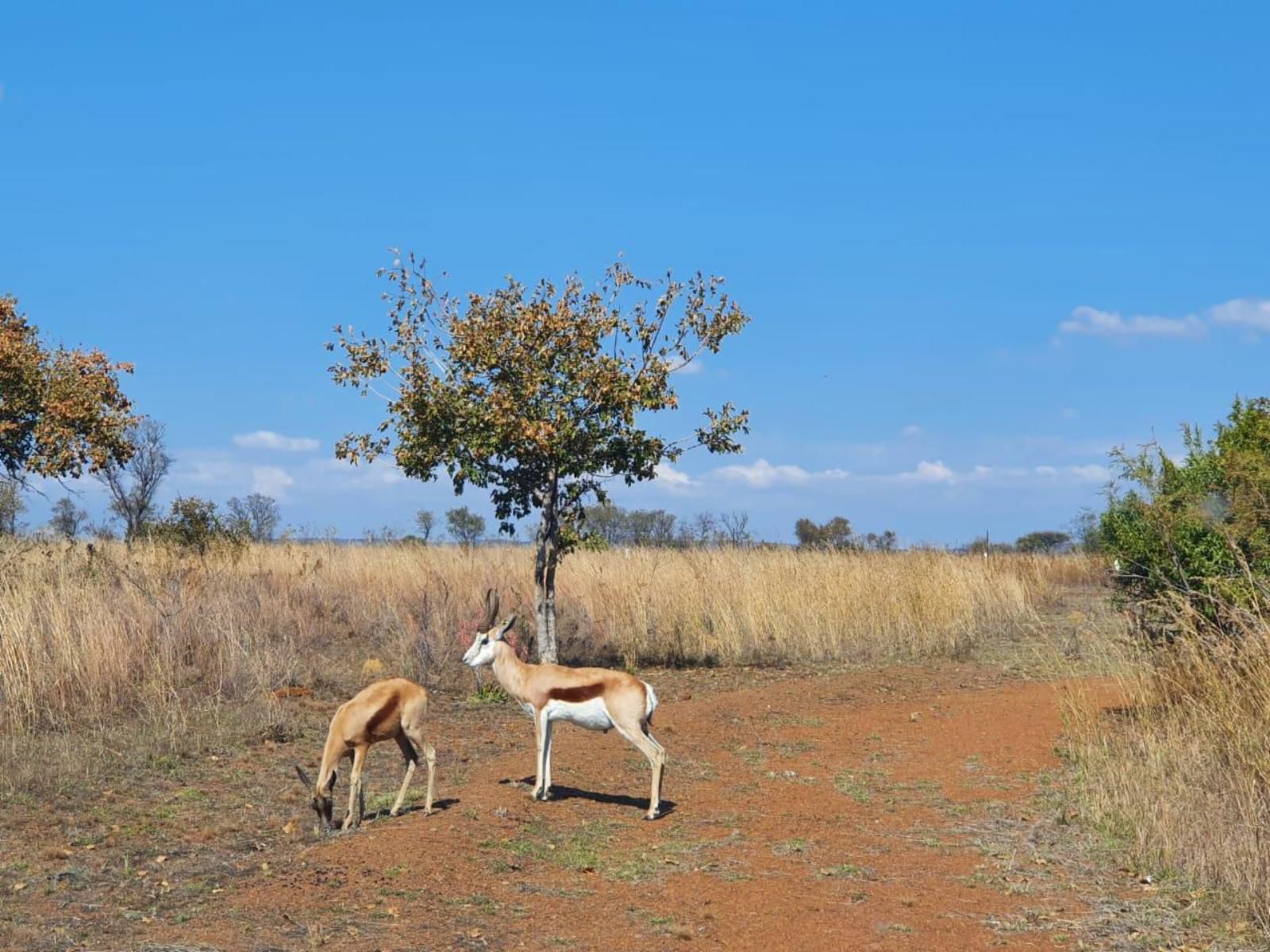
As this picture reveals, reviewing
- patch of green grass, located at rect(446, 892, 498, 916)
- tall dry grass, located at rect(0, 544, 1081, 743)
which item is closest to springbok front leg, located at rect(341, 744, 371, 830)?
patch of green grass, located at rect(446, 892, 498, 916)

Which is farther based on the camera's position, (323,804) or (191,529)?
(191,529)

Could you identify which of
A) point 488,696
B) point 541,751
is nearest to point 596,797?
point 541,751

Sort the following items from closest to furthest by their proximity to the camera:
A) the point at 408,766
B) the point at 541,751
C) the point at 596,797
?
the point at 408,766 < the point at 541,751 < the point at 596,797

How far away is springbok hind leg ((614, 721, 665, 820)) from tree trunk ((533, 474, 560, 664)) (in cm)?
665

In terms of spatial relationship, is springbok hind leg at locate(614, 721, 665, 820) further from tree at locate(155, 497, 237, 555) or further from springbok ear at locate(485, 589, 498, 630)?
tree at locate(155, 497, 237, 555)

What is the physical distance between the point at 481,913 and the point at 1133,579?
9454 millimetres

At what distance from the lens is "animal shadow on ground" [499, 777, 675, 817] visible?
11.2 metres

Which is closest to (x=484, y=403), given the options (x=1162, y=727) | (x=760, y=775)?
(x=760, y=775)

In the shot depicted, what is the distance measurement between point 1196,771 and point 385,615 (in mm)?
12134

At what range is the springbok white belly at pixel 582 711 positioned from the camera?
10.9 meters

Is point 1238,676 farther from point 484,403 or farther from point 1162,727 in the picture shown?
point 484,403

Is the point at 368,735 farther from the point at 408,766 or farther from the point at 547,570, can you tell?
the point at 547,570

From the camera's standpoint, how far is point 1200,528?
13148 mm

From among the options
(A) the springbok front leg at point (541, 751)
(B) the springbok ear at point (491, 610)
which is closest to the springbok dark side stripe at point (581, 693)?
(A) the springbok front leg at point (541, 751)
